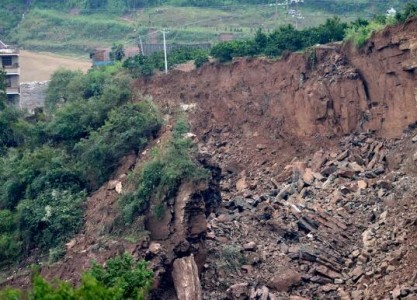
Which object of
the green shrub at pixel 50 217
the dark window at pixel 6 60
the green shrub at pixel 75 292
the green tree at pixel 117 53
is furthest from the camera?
the green tree at pixel 117 53

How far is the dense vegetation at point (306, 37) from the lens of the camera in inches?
1387

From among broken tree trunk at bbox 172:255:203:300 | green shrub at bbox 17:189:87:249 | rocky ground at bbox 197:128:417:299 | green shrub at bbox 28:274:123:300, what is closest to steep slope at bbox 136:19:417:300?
rocky ground at bbox 197:128:417:299

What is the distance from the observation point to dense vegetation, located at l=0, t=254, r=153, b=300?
20531 millimetres

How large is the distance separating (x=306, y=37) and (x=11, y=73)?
15.9 metres

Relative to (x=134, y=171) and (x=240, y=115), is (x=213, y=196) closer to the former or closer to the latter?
(x=134, y=171)

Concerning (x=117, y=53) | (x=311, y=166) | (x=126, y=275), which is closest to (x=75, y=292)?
(x=126, y=275)

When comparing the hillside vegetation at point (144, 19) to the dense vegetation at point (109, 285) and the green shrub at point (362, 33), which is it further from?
the dense vegetation at point (109, 285)

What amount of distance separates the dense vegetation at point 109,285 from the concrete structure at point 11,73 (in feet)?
70.5

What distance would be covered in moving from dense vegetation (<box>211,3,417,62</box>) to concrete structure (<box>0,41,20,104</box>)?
1183cm

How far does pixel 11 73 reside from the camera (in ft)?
163

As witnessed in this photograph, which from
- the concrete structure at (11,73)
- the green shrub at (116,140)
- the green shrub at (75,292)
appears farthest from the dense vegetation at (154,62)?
the green shrub at (75,292)

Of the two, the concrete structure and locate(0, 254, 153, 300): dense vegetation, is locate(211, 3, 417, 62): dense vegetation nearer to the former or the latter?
locate(0, 254, 153, 300): dense vegetation

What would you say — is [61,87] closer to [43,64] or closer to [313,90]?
[313,90]

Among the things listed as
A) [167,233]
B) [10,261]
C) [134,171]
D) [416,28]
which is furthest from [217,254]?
[416,28]
